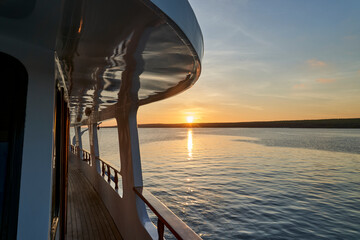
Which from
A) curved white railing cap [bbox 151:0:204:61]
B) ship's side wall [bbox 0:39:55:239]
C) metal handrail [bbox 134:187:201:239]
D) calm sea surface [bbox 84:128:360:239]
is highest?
curved white railing cap [bbox 151:0:204:61]

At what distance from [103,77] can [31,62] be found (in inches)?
34.5

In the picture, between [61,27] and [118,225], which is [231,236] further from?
[61,27]

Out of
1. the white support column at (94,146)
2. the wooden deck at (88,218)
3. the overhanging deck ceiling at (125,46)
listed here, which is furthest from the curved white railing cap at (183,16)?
the white support column at (94,146)

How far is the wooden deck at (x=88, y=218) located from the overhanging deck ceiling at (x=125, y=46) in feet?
8.77

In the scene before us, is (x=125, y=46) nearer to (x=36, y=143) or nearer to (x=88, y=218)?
(x=36, y=143)

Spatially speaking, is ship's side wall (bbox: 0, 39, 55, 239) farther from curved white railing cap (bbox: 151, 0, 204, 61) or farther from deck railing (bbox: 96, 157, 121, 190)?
deck railing (bbox: 96, 157, 121, 190)

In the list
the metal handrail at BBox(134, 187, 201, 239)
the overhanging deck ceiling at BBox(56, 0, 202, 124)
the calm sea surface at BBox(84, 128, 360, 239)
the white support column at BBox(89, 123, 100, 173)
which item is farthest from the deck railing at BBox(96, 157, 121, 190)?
the calm sea surface at BBox(84, 128, 360, 239)

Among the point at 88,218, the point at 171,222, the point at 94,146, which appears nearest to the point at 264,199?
the point at 94,146

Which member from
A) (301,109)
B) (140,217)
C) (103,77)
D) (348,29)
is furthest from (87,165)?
(301,109)

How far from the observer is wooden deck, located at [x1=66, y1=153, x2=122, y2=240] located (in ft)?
12.4

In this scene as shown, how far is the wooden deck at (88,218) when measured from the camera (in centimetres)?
379

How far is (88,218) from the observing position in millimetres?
4465

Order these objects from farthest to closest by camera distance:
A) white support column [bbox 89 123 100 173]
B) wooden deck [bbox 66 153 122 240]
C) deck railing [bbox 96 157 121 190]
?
white support column [bbox 89 123 100 173] < deck railing [bbox 96 157 121 190] < wooden deck [bbox 66 153 122 240]

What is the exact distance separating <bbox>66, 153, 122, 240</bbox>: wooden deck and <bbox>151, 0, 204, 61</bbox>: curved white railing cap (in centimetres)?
358
